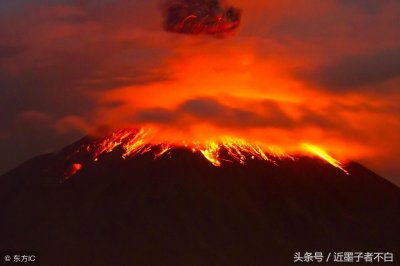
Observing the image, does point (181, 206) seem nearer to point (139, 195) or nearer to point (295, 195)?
point (139, 195)

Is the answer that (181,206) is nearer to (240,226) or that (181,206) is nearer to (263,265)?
(240,226)

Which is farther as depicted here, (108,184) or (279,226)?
(108,184)

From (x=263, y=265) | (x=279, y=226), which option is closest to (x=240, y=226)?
(x=279, y=226)

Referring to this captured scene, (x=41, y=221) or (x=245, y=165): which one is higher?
(x=245, y=165)

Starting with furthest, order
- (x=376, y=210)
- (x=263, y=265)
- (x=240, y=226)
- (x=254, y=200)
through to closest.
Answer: (x=376, y=210), (x=254, y=200), (x=240, y=226), (x=263, y=265)

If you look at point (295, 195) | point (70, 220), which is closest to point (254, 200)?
point (295, 195)

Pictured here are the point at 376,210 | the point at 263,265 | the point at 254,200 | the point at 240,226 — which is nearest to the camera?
the point at 263,265

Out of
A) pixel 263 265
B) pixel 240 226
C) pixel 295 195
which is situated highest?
pixel 295 195
